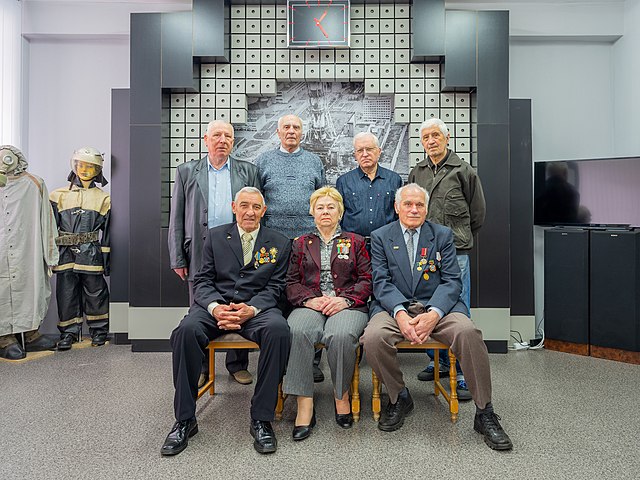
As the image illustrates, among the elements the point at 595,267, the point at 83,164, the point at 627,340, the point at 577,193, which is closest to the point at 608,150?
the point at 577,193

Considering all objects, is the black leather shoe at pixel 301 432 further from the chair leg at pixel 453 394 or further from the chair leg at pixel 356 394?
the chair leg at pixel 453 394

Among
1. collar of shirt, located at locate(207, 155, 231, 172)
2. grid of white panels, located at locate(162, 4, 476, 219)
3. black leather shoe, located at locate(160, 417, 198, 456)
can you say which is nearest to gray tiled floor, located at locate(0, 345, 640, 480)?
black leather shoe, located at locate(160, 417, 198, 456)

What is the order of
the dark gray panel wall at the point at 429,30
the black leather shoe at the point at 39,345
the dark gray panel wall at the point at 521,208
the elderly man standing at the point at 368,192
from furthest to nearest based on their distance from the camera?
1. the dark gray panel wall at the point at 521,208
2. the black leather shoe at the point at 39,345
3. the dark gray panel wall at the point at 429,30
4. the elderly man standing at the point at 368,192

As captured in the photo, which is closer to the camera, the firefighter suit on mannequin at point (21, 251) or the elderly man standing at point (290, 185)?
the elderly man standing at point (290, 185)

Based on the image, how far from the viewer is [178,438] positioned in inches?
92.6

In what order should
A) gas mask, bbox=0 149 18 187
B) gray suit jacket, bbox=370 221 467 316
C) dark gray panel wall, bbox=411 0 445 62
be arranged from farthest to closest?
1. dark gray panel wall, bbox=411 0 445 62
2. gas mask, bbox=0 149 18 187
3. gray suit jacket, bbox=370 221 467 316

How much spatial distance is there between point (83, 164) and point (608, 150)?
17.0 feet

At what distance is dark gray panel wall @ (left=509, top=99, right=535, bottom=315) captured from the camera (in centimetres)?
442

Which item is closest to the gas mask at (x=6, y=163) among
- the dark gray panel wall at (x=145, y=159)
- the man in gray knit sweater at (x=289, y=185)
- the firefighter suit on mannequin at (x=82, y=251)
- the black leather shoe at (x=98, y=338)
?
the firefighter suit on mannequin at (x=82, y=251)

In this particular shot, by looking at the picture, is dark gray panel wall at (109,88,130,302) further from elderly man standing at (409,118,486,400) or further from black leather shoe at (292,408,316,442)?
elderly man standing at (409,118,486,400)

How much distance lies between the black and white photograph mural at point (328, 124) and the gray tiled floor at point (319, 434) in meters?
2.16

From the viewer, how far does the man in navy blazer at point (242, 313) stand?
241 cm

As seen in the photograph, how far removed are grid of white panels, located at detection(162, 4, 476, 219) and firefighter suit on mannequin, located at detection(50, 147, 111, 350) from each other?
0.75 m

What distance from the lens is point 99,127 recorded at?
197 inches
